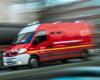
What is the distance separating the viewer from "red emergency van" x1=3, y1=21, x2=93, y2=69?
20219 millimetres

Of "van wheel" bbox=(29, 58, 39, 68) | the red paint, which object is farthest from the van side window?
"van wheel" bbox=(29, 58, 39, 68)

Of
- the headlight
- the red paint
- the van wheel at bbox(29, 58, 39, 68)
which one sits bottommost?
the van wheel at bbox(29, 58, 39, 68)


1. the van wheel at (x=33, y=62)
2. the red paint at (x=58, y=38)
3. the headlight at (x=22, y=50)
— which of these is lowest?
→ the van wheel at (x=33, y=62)

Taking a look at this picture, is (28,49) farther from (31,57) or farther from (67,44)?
(67,44)

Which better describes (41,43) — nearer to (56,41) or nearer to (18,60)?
(56,41)

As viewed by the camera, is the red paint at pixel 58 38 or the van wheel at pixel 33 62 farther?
the red paint at pixel 58 38

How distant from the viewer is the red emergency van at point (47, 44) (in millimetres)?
20219

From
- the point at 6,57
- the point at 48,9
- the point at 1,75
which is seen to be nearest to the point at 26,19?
the point at 6,57

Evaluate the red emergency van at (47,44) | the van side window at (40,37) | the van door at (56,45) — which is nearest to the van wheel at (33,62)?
the red emergency van at (47,44)

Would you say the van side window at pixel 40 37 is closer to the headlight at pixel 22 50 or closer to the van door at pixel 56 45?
the van door at pixel 56 45

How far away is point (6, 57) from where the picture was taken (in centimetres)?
2119

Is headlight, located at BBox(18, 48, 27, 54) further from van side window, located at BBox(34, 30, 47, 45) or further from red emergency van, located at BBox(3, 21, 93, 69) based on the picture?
van side window, located at BBox(34, 30, 47, 45)

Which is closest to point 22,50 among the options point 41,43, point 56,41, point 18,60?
point 18,60

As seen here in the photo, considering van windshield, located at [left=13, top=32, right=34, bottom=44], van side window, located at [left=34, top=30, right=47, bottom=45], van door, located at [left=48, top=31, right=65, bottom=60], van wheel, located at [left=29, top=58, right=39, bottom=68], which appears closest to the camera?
van wheel, located at [left=29, top=58, right=39, bottom=68]
